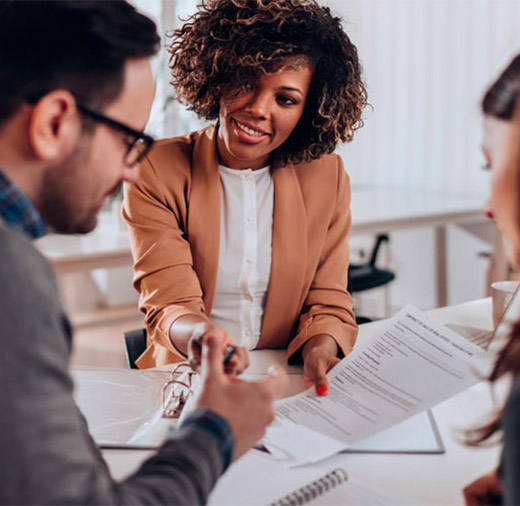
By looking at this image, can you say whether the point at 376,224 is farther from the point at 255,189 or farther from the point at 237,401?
the point at 237,401

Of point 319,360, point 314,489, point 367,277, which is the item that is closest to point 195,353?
point 319,360

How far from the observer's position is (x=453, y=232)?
12.7ft

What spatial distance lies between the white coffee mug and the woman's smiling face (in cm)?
57

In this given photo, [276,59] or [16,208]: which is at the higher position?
[276,59]

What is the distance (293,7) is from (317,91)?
20 centimetres

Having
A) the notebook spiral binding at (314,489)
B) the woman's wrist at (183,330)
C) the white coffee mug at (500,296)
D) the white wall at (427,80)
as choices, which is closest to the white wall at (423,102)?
the white wall at (427,80)

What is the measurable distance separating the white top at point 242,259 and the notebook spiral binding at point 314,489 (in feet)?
2.29

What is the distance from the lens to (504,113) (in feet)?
2.49

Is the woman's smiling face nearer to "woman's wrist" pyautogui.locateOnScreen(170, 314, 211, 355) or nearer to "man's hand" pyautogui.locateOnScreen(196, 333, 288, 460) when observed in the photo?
"woman's wrist" pyautogui.locateOnScreen(170, 314, 211, 355)

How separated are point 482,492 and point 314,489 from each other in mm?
203

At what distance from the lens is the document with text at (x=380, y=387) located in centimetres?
105

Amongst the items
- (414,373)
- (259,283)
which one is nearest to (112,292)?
(259,283)

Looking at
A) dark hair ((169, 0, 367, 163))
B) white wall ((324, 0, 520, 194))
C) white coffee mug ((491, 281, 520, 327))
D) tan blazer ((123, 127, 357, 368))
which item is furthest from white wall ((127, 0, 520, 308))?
white coffee mug ((491, 281, 520, 327))

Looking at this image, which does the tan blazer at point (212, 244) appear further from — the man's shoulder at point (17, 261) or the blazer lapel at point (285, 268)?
the man's shoulder at point (17, 261)
